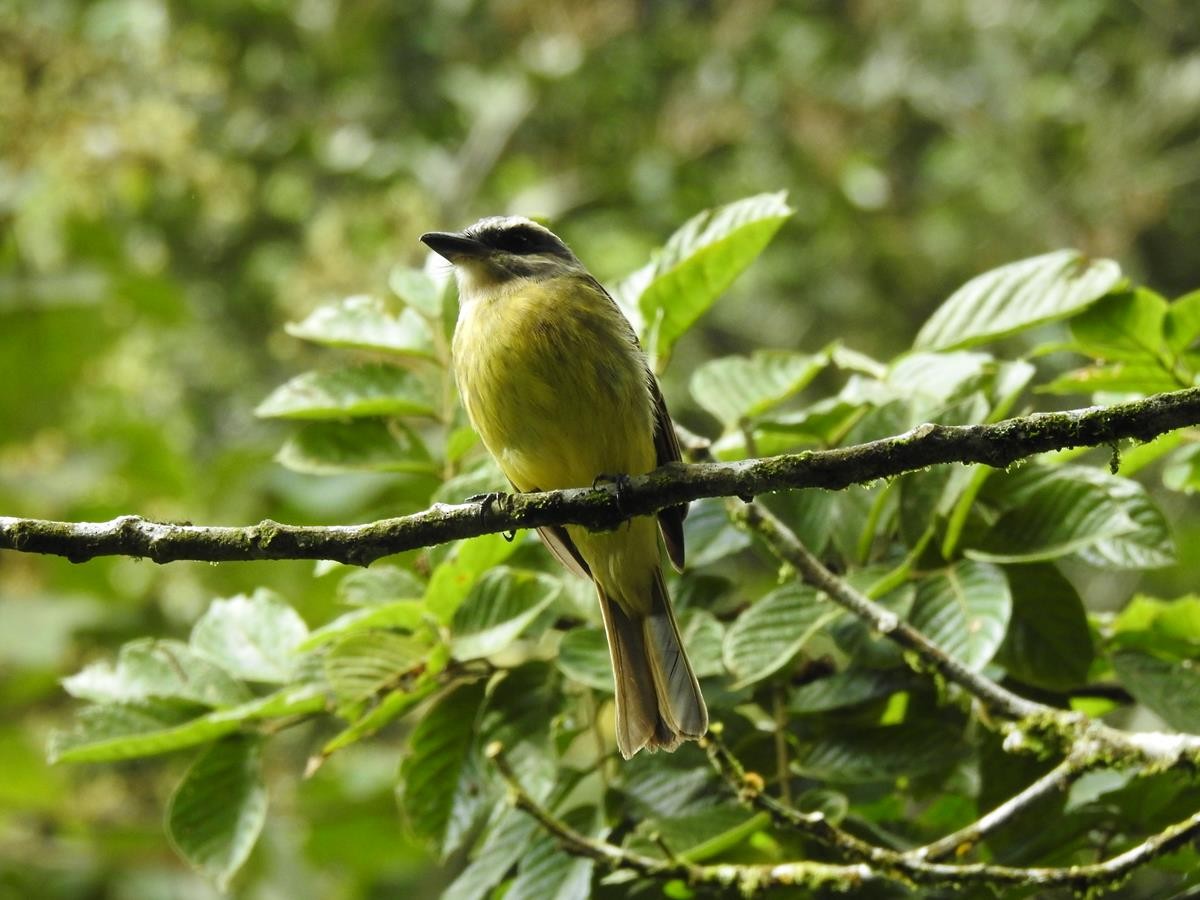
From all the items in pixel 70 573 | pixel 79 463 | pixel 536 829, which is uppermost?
pixel 79 463

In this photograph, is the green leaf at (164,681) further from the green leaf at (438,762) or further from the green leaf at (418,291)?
the green leaf at (418,291)

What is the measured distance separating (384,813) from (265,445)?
1.45 metres

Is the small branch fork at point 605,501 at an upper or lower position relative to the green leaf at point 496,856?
upper

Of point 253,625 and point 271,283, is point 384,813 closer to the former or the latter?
point 253,625

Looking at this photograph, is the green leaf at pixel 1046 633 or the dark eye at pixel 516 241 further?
the dark eye at pixel 516 241

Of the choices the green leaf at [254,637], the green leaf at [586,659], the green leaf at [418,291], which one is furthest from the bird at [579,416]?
the green leaf at [254,637]

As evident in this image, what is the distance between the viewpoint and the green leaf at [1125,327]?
7.20 ft

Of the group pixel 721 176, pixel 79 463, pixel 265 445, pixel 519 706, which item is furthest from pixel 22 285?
pixel 519 706

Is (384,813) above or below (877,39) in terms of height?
below

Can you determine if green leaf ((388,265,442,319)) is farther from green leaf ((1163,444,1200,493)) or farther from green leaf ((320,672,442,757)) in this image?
green leaf ((1163,444,1200,493))

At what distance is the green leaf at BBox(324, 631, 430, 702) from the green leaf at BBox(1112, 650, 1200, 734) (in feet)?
3.69

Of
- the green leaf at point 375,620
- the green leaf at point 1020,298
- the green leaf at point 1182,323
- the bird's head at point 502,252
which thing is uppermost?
the bird's head at point 502,252

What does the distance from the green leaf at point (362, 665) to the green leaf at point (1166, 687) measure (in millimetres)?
1126

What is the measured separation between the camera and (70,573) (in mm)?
4809
